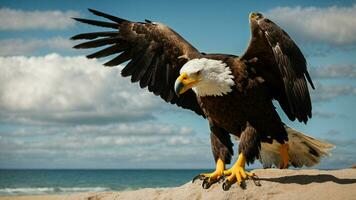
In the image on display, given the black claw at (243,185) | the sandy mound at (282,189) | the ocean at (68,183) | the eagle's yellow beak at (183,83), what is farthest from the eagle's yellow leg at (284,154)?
the ocean at (68,183)

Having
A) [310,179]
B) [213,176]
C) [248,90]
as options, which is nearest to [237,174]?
[213,176]

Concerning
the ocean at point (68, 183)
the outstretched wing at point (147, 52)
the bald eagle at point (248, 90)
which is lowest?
the ocean at point (68, 183)

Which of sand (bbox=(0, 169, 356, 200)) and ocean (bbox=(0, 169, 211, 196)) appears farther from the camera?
ocean (bbox=(0, 169, 211, 196))

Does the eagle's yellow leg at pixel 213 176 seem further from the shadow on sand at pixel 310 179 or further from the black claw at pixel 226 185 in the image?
the shadow on sand at pixel 310 179

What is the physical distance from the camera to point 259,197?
5.66m

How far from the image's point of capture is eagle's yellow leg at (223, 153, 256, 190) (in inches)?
234

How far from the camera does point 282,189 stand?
575 centimetres

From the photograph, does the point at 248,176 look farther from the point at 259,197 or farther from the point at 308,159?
the point at 308,159

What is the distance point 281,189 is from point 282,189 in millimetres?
11

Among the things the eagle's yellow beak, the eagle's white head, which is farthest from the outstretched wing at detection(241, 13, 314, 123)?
the eagle's yellow beak

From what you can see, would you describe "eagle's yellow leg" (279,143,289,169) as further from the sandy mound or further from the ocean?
the ocean

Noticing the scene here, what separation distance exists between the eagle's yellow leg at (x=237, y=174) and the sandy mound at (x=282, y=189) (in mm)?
73

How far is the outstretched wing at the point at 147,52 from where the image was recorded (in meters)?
7.52

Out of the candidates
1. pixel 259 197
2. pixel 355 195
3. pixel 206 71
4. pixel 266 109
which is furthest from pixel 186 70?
pixel 355 195
